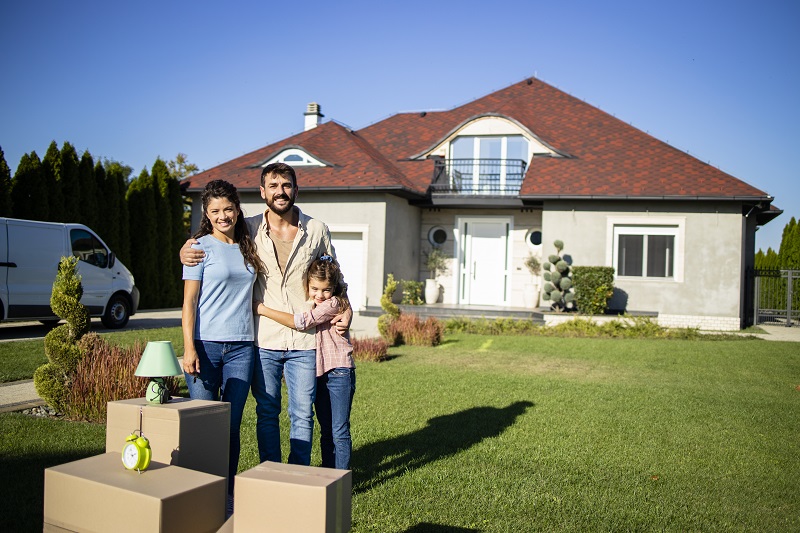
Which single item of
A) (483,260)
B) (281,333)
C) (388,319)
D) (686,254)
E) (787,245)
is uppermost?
(787,245)

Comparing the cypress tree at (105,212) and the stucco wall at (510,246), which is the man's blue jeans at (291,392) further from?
the stucco wall at (510,246)

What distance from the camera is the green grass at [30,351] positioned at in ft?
28.5

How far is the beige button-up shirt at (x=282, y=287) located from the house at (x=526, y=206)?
14.0 meters

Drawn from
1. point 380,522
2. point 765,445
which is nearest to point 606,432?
point 765,445

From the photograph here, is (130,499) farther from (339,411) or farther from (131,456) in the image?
(339,411)

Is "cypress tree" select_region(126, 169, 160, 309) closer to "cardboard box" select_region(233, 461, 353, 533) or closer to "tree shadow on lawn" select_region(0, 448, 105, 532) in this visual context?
"tree shadow on lawn" select_region(0, 448, 105, 532)

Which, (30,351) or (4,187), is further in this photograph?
(4,187)

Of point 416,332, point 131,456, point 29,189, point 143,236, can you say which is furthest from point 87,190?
point 131,456

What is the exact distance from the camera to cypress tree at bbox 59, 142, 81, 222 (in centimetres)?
1731

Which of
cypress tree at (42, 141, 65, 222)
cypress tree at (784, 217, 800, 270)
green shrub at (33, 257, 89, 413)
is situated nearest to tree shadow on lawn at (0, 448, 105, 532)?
green shrub at (33, 257, 89, 413)

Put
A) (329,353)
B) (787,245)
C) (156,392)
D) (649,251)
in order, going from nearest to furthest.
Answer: (156,392)
(329,353)
(649,251)
(787,245)

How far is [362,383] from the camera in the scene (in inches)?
345

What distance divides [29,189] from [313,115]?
34.7 feet

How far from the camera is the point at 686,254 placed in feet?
58.5
